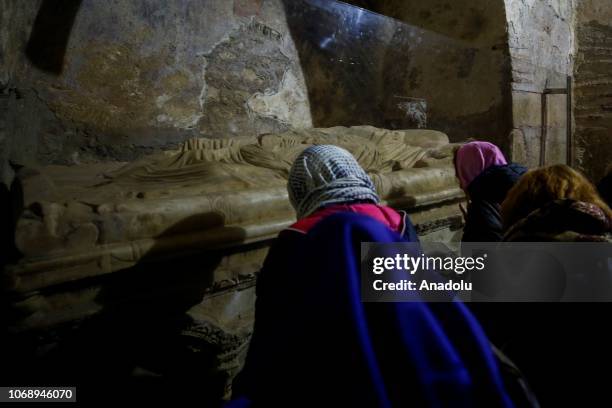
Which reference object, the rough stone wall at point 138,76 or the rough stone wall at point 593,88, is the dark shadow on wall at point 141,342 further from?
the rough stone wall at point 593,88

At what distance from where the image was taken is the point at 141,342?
1577mm

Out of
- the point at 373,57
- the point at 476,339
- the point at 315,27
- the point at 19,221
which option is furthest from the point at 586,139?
the point at 19,221

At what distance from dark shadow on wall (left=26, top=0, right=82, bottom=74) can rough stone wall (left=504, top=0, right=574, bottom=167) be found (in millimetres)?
4264

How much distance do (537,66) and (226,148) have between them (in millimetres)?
4109

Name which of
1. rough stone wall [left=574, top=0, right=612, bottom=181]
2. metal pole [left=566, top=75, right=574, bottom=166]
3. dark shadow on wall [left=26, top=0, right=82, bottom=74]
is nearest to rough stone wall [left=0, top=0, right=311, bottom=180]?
dark shadow on wall [left=26, top=0, right=82, bottom=74]

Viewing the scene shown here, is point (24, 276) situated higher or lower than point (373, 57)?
lower

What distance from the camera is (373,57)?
5.42m

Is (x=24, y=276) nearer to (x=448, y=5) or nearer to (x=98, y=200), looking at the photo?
(x=98, y=200)

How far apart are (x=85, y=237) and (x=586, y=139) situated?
6033 mm

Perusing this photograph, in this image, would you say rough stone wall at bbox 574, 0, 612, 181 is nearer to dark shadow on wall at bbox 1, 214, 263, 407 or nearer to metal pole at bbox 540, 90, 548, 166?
metal pole at bbox 540, 90, 548, 166

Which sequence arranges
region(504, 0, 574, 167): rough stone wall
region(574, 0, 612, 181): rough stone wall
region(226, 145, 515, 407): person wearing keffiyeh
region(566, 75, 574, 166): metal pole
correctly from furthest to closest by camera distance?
region(574, 0, 612, 181): rough stone wall
region(566, 75, 574, 166): metal pole
region(504, 0, 574, 167): rough stone wall
region(226, 145, 515, 407): person wearing keffiyeh

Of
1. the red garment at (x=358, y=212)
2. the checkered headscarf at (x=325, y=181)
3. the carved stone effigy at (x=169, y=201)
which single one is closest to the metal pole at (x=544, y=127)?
the carved stone effigy at (x=169, y=201)

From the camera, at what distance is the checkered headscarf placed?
1298 mm

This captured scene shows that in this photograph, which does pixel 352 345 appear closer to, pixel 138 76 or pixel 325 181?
pixel 325 181
